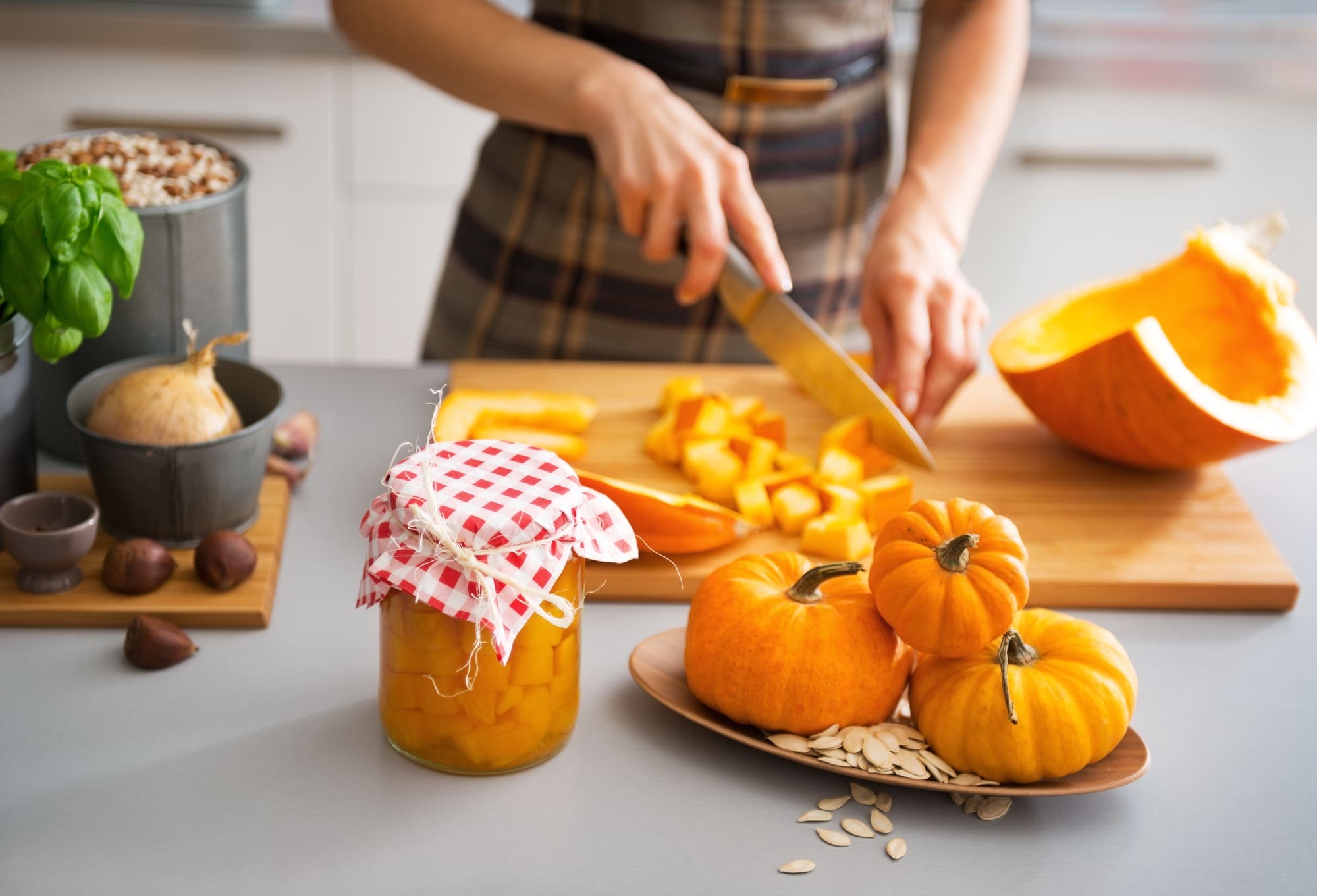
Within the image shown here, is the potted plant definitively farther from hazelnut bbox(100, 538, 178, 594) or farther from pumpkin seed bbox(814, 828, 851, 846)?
pumpkin seed bbox(814, 828, 851, 846)

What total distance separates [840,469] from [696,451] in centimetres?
13

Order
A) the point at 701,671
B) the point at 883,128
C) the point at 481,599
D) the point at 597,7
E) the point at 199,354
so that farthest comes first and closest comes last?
the point at 883,128 → the point at 597,7 → the point at 199,354 → the point at 701,671 → the point at 481,599

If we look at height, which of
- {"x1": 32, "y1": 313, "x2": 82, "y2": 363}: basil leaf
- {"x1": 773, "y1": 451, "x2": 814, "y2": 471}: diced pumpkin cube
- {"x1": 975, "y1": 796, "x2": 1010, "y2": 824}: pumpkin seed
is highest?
{"x1": 32, "y1": 313, "x2": 82, "y2": 363}: basil leaf

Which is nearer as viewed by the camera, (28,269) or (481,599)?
(481,599)

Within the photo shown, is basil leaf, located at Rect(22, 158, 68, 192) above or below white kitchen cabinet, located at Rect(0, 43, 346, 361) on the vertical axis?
above

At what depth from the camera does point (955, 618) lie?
79cm

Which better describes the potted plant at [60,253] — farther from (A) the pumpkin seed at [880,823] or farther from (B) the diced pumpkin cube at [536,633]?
(A) the pumpkin seed at [880,823]

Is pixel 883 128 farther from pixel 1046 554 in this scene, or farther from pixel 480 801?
pixel 480 801

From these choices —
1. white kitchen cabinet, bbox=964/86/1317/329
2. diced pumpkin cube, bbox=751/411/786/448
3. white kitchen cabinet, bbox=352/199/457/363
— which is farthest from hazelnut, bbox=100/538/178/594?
white kitchen cabinet, bbox=964/86/1317/329

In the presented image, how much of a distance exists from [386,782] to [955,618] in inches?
14.6

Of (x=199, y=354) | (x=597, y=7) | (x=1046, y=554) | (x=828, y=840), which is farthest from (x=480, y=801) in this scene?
(x=597, y=7)

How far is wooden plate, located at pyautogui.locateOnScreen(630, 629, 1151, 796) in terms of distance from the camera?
80 cm

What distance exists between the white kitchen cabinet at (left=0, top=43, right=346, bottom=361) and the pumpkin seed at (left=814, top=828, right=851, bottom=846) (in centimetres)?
206

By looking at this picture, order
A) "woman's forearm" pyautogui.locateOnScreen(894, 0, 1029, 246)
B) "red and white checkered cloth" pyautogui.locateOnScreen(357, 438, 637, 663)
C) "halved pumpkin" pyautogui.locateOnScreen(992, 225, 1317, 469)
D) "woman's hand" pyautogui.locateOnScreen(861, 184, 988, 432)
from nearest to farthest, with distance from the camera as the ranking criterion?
"red and white checkered cloth" pyautogui.locateOnScreen(357, 438, 637, 663) < "halved pumpkin" pyautogui.locateOnScreen(992, 225, 1317, 469) < "woman's hand" pyautogui.locateOnScreen(861, 184, 988, 432) < "woman's forearm" pyautogui.locateOnScreen(894, 0, 1029, 246)
